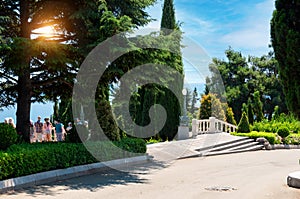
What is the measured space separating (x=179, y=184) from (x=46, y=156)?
3.63m

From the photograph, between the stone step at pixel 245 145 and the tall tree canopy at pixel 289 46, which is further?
the stone step at pixel 245 145

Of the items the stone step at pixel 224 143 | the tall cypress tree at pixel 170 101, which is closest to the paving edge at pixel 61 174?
the stone step at pixel 224 143

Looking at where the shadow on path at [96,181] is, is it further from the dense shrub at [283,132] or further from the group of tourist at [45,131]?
the dense shrub at [283,132]

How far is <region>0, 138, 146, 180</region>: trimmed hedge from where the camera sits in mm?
9016

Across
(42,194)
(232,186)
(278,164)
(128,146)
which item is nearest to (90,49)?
(128,146)

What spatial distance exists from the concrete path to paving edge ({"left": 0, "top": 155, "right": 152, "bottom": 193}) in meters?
0.28

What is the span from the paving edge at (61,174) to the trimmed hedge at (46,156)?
18 centimetres

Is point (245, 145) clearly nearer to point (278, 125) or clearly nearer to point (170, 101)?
point (278, 125)

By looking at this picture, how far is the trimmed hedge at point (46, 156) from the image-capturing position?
9.02m

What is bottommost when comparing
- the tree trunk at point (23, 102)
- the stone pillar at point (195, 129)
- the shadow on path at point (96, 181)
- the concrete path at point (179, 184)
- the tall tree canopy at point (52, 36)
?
the concrete path at point (179, 184)

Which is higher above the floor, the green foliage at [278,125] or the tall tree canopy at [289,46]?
the tall tree canopy at [289,46]

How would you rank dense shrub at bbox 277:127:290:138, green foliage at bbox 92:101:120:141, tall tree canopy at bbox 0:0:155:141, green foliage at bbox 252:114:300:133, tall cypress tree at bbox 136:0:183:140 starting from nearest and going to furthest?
tall tree canopy at bbox 0:0:155:141 < green foliage at bbox 92:101:120:141 < dense shrub at bbox 277:127:290:138 < tall cypress tree at bbox 136:0:183:140 < green foliage at bbox 252:114:300:133

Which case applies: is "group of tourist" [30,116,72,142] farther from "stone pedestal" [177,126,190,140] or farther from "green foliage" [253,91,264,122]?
"green foliage" [253,91,264,122]

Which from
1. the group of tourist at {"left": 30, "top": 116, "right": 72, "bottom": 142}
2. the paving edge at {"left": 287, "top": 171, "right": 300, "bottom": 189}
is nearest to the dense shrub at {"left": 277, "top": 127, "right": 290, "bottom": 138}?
the group of tourist at {"left": 30, "top": 116, "right": 72, "bottom": 142}
